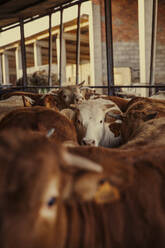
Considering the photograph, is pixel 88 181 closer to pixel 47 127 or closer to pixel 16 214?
pixel 16 214

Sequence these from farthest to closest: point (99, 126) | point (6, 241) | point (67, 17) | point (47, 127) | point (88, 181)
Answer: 1. point (67, 17)
2. point (99, 126)
3. point (47, 127)
4. point (88, 181)
5. point (6, 241)

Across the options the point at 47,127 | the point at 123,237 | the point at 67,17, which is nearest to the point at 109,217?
the point at 123,237

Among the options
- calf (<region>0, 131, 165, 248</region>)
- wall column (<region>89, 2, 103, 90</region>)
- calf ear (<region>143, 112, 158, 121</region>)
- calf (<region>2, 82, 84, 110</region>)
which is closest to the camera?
calf (<region>0, 131, 165, 248</region>)

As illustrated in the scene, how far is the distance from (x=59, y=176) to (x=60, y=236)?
0.20 m

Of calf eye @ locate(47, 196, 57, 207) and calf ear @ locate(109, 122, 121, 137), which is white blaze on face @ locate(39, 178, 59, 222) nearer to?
calf eye @ locate(47, 196, 57, 207)

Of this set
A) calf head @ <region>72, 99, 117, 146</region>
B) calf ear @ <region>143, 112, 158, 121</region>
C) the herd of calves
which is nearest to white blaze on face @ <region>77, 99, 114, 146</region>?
calf head @ <region>72, 99, 117, 146</region>

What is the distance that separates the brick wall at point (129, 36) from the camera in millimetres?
10547

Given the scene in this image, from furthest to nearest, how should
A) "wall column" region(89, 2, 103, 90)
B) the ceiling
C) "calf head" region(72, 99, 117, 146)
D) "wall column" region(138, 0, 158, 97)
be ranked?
"wall column" region(89, 2, 103, 90) → "wall column" region(138, 0, 158, 97) → the ceiling → "calf head" region(72, 99, 117, 146)

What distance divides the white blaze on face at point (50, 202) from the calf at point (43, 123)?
1.10 metres

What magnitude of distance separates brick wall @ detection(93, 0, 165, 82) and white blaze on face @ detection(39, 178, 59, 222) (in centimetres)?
990

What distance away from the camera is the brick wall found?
10547 mm

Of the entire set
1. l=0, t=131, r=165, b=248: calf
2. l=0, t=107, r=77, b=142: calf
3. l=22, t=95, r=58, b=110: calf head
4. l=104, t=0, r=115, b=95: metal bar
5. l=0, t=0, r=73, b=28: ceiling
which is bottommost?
l=0, t=131, r=165, b=248: calf

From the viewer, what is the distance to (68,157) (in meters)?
1.01

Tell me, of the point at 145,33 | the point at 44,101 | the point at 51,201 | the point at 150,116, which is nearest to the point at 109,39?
the point at 44,101
